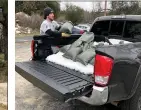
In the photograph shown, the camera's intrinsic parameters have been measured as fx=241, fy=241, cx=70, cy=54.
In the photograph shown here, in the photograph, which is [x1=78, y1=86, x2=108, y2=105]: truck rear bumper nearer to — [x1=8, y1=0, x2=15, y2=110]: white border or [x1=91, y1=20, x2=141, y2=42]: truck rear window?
[x1=8, y1=0, x2=15, y2=110]: white border

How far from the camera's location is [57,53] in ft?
14.2

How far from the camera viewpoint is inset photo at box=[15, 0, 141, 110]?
111 inches

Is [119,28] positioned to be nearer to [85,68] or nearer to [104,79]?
[85,68]

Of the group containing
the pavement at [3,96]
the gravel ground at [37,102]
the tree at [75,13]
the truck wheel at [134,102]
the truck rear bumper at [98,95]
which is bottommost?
the gravel ground at [37,102]

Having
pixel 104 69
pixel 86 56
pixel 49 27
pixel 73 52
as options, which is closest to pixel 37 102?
pixel 73 52

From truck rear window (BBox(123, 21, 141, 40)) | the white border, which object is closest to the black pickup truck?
the white border

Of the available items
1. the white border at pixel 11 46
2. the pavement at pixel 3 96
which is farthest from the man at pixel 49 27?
the white border at pixel 11 46

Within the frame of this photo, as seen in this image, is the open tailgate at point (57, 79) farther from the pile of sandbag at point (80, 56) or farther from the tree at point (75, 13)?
the tree at point (75, 13)

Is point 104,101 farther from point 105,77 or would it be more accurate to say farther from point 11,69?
point 11,69

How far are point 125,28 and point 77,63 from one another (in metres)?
1.31

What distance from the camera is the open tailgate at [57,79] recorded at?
9.23 ft

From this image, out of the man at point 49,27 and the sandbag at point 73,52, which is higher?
the man at point 49,27

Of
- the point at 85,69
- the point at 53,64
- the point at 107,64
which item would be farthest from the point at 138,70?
the point at 53,64

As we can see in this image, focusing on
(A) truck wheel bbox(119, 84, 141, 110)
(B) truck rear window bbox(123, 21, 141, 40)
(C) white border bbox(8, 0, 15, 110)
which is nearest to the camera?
(C) white border bbox(8, 0, 15, 110)
